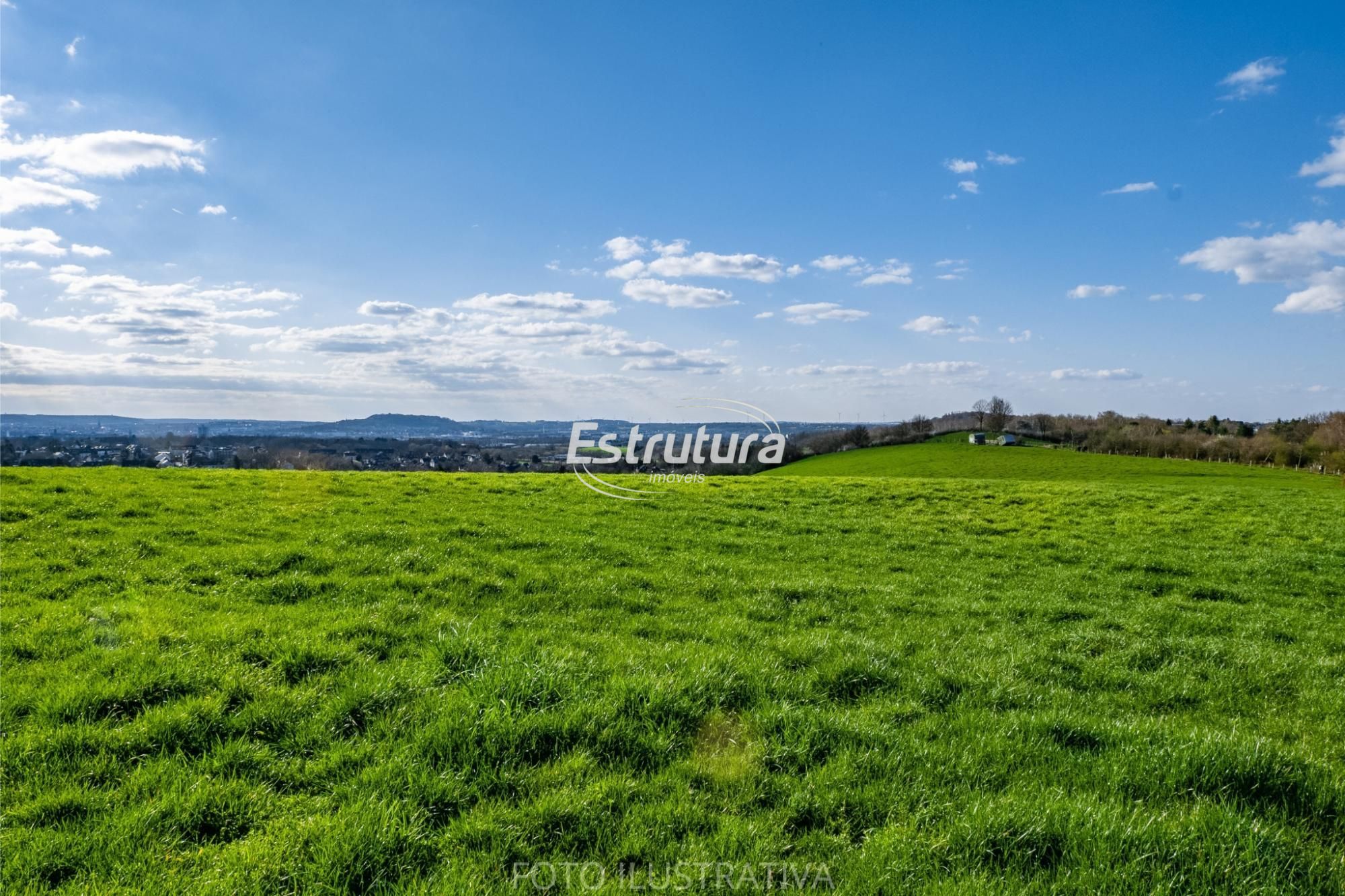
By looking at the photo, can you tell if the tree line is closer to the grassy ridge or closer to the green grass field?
the grassy ridge

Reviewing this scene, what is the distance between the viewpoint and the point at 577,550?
15.0m

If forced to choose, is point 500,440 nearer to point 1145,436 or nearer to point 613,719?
point 613,719

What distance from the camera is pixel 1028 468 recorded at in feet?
241

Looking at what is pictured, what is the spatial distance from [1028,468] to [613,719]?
78.3 meters

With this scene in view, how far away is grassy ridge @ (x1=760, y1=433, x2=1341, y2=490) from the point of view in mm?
65250

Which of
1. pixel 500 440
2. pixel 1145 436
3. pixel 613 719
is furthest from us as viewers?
pixel 1145 436

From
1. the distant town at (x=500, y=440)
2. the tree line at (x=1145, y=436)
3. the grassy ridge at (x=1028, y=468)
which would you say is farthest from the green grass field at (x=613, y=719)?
the tree line at (x=1145, y=436)

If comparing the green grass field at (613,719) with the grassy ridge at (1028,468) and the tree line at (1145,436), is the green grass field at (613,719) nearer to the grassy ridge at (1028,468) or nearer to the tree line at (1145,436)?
the grassy ridge at (1028,468)

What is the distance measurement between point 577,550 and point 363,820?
10433mm

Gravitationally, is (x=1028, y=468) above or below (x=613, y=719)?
above

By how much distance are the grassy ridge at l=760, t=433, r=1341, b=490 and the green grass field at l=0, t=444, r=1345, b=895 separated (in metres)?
47.8

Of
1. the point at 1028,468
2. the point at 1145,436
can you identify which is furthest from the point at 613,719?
the point at 1145,436

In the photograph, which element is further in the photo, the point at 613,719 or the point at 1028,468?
the point at 1028,468

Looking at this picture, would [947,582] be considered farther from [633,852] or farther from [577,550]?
[633,852]
